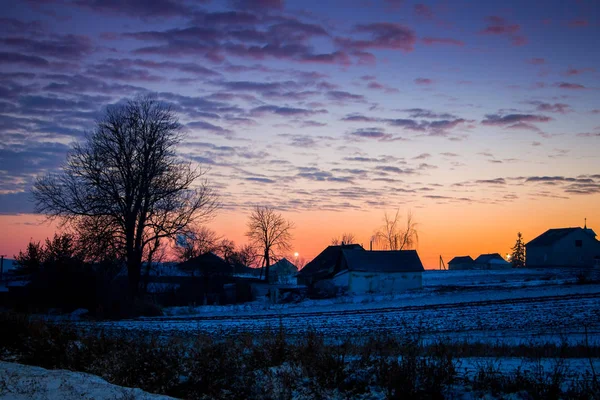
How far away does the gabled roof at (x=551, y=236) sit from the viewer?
100556mm

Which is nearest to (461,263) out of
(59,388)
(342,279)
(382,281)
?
(382,281)

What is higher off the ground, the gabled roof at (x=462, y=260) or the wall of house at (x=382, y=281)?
the gabled roof at (x=462, y=260)

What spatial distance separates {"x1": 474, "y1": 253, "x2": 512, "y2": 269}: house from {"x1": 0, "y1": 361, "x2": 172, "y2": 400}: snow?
434ft

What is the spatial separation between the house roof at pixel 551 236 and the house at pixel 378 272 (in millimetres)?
45726

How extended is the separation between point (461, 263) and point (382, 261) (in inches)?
3902

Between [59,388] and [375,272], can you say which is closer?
[59,388]

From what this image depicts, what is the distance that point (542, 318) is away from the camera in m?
28.3

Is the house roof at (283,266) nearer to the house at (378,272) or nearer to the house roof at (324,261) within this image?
the house roof at (324,261)

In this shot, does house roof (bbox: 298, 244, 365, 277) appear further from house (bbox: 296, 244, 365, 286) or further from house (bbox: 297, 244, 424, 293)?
house (bbox: 297, 244, 424, 293)

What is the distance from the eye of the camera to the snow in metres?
9.75

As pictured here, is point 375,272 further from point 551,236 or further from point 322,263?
point 551,236

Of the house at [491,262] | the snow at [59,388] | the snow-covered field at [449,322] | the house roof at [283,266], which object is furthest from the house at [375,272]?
the house at [491,262]

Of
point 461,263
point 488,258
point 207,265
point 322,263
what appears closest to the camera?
point 207,265

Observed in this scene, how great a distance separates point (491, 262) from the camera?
457 feet
